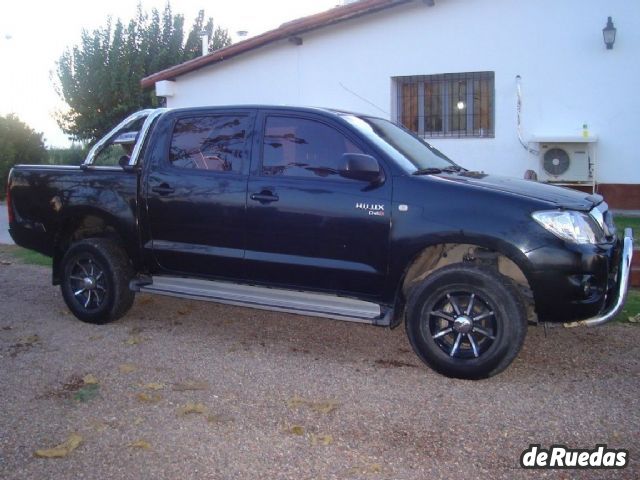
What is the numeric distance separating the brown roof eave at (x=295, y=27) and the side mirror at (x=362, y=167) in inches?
296

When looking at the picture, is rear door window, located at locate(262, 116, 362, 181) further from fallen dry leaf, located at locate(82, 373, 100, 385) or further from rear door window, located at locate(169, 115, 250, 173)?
fallen dry leaf, located at locate(82, 373, 100, 385)

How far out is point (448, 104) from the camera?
12.2 metres

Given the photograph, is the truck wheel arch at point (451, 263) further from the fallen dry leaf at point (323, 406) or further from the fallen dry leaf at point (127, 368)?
the fallen dry leaf at point (127, 368)

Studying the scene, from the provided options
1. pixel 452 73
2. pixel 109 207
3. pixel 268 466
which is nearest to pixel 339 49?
pixel 452 73

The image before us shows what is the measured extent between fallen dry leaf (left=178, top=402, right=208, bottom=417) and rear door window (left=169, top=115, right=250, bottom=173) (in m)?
2.04

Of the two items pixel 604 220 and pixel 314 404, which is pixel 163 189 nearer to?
pixel 314 404

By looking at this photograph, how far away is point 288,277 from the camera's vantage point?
18.2 feet

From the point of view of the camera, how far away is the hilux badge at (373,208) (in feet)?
16.9

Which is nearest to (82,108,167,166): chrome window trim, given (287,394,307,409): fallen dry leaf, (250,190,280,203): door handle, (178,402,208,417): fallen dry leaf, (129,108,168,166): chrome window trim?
(129,108,168,166): chrome window trim

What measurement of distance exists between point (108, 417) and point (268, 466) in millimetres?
1176

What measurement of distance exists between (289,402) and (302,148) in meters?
2.04

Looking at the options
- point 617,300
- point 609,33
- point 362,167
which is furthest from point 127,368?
point 609,33

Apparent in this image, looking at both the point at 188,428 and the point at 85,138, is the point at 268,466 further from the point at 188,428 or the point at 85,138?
the point at 85,138

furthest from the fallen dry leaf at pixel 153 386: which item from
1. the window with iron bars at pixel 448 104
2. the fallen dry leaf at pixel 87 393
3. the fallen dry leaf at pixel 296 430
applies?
the window with iron bars at pixel 448 104
